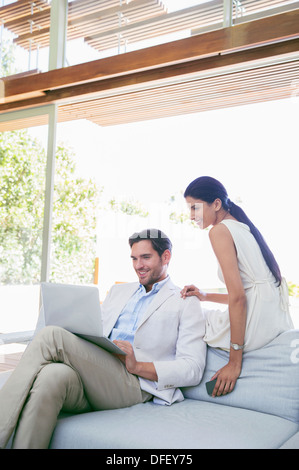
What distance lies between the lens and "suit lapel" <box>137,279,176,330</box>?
91.2 inches

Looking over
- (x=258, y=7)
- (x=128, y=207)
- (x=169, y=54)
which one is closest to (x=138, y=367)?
(x=169, y=54)

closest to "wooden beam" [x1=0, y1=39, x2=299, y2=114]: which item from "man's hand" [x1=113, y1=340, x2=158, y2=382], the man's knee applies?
"man's hand" [x1=113, y1=340, x2=158, y2=382]

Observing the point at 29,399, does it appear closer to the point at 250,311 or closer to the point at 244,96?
the point at 250,311

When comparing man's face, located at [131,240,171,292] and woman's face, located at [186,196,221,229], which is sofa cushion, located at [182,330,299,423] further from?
woman's face, located at [186,196,221,229]

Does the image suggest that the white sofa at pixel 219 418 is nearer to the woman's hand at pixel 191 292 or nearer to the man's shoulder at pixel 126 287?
the woman's hand at pixel 191 292

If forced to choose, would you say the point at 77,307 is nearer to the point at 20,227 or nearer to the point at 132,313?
the point at 132,313

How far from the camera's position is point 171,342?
7.44 ft

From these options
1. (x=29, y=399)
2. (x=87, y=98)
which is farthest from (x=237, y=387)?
(x=87, y=98)

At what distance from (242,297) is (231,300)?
5 cm

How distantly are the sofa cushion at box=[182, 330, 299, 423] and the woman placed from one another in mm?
38

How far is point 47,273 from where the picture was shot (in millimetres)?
4551

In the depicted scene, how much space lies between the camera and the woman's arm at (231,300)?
211cm

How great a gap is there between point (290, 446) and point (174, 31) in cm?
338

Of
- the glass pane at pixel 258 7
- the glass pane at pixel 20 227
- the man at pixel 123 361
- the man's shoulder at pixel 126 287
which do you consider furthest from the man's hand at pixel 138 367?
the glass pane at pixel 258 7
